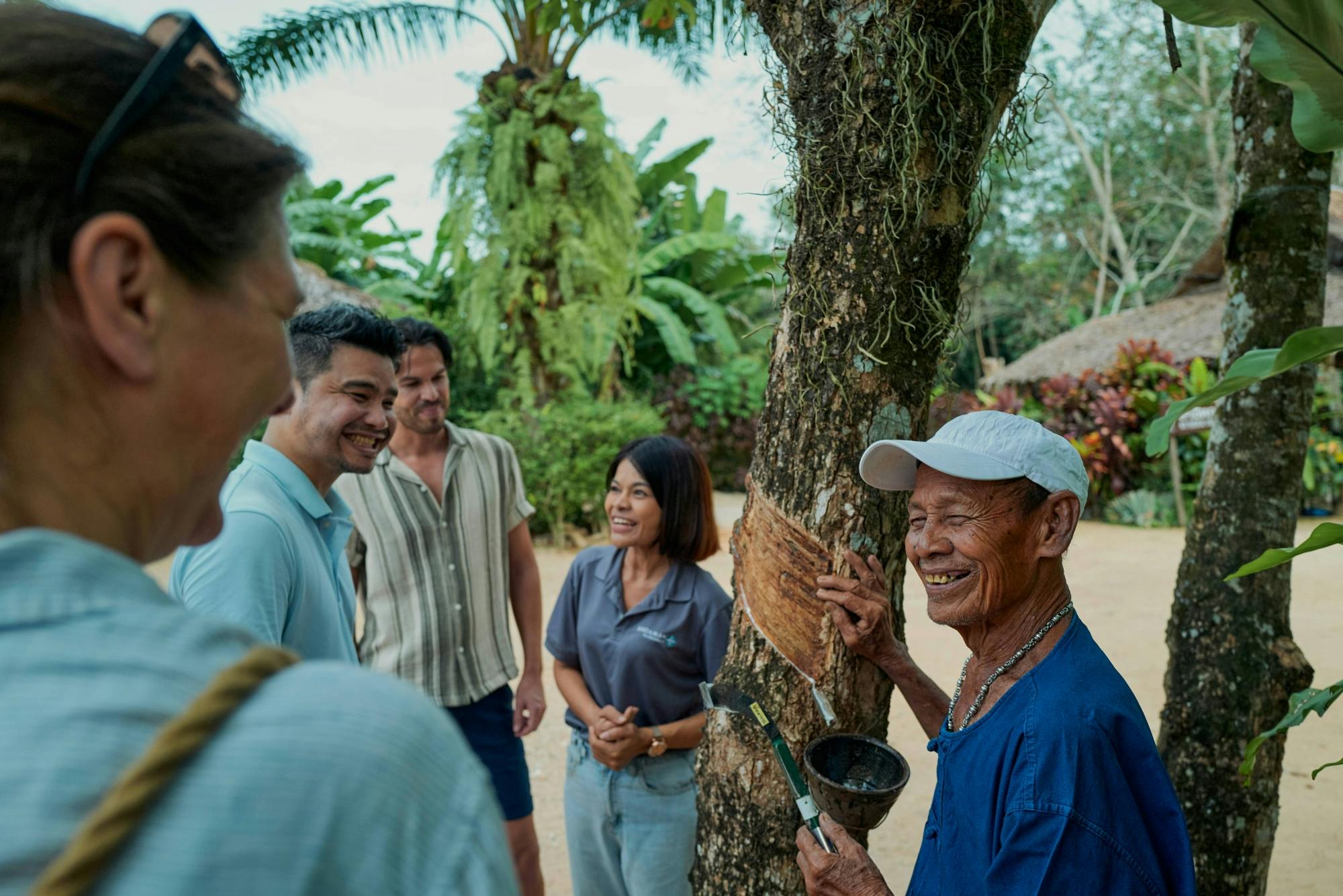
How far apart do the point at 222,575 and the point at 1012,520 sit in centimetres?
158

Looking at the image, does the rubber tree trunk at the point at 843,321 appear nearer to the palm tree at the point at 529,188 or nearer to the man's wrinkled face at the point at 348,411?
the man's wrinkled face at the point at 348,411

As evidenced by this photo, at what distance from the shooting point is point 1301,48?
164 centimetres

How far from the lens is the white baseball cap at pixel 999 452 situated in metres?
1.74

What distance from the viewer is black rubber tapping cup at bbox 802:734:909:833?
177 centimetres

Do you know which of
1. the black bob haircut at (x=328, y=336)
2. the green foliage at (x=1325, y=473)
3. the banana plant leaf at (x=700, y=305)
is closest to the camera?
the black bob haircut at (x=328, y=336)

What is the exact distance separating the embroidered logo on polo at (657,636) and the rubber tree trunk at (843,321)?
2.94 feet

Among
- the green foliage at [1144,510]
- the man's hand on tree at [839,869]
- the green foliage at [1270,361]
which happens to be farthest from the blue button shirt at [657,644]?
the green foliage at [1144,510]

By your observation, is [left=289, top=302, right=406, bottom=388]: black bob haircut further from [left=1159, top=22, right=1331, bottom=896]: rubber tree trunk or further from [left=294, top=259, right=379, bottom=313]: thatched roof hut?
[left=294, top=259, right=379, bottom=313]: thatched roof hut

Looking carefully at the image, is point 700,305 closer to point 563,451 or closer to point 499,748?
point 563,451

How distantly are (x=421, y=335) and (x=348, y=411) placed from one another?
1224 millimetres

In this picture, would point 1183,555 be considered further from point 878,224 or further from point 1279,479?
point 878,224

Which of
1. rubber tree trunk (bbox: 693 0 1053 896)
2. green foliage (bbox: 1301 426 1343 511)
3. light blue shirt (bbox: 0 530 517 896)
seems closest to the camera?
light blue shirt (bbox: 0 530 517 896)

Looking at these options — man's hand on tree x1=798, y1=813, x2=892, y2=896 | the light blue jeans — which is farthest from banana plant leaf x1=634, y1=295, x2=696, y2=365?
man's hand on tree x1=798, y1=813, x2=892, y2=896

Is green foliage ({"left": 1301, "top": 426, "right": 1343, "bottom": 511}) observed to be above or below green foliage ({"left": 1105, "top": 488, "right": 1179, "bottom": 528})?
above
